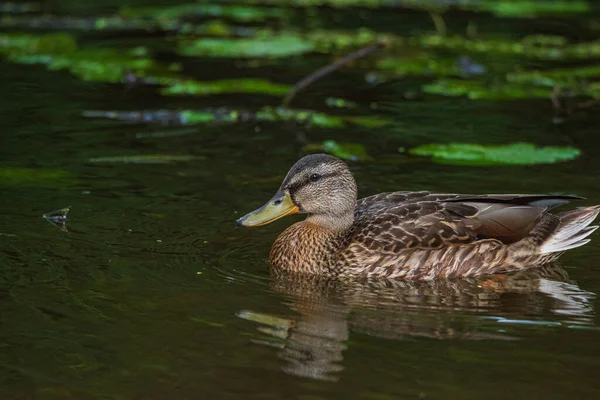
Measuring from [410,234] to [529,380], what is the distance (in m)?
2.44

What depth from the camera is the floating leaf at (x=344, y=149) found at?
35.0ft

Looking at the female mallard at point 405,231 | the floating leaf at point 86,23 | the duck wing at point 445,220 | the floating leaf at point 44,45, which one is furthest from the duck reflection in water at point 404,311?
the floating leaf at point 86,23

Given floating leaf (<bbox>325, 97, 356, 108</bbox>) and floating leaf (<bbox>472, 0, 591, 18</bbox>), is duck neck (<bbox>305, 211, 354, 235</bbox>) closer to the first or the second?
floating leaf (<bbox>325, 97, 356, 108</bbox>)

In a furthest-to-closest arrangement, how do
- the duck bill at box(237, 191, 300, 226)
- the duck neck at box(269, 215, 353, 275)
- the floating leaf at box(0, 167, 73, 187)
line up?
the floating leaf at box(0, 167, 73, 187) < the duck neck at box(269, 215, 353, 275) < the duck bill at box(237, 191, 300, 226)

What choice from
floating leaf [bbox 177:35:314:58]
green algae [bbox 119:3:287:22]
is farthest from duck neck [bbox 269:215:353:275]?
green algae [bbox 119:3:287:22]

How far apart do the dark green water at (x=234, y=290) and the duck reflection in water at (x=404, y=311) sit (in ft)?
0.07

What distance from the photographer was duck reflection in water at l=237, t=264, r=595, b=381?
678 centimetres

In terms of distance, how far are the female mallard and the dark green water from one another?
233mm

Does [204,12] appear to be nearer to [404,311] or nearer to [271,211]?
[271,211]

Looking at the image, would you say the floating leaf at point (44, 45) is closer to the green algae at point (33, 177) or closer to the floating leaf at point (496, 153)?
the green algae at point (33, 177)

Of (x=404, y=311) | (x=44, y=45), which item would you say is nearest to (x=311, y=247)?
(x=404, y=311)

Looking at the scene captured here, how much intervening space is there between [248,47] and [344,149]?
3.86 meters

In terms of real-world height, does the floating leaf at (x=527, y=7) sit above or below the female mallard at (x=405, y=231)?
above

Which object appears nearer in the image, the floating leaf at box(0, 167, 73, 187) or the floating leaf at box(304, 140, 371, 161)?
the floating leaf at box(0, 167, 73, 187)
